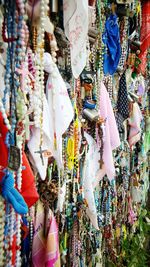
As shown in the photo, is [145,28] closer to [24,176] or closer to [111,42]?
[111,42]

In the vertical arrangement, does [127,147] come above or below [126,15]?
below

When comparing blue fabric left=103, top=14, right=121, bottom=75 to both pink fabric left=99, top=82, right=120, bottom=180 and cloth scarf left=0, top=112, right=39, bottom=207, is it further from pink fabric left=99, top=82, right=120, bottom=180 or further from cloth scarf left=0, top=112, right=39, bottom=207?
cloth scarf left=0, top=112, right=39, bottom=207

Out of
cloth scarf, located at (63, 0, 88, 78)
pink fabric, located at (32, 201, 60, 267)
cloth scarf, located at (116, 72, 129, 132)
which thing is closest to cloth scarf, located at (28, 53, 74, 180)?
cloth scarf, located at (63, 0, 88, 78)

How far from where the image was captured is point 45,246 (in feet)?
3.47

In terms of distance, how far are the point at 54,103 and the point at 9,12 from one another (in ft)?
1.15

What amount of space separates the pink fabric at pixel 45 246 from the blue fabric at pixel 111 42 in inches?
33.4

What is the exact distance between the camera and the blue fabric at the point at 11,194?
2.36 ft

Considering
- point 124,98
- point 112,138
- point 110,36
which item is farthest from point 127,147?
point 110,36

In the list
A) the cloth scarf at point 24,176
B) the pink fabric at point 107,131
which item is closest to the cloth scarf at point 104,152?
the pink fabric at point 107,131

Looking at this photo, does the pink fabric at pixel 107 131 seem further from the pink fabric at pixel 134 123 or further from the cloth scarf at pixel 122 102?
the pink fabric at pixel 134 123

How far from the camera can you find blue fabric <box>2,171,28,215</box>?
0.72 meters

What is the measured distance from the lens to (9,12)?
754 mm

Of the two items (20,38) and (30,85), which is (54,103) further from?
(20,38)

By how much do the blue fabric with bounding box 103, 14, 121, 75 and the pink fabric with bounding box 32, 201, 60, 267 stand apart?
2.78 feet
